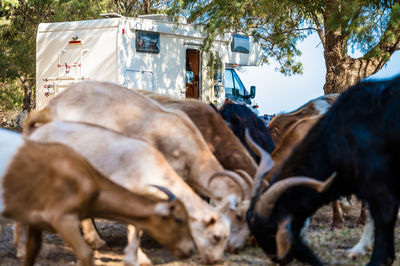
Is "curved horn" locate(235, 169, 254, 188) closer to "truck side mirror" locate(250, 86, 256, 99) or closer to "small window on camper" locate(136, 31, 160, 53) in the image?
"small window on camper" locate(136, 31, 160, 53)

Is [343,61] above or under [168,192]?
above

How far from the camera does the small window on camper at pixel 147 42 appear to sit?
17.5 meters

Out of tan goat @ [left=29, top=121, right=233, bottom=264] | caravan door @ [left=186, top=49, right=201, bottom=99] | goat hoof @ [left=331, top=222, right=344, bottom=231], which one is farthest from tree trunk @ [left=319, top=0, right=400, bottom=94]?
tan goat @ [left=29, top=121, right=233, bottom=264]

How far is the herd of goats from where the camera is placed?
5.84 m

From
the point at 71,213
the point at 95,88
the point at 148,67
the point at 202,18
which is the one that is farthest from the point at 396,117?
the point at 202,18

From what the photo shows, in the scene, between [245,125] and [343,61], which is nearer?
[245,125]

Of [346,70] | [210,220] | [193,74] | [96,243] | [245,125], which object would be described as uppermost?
[346,70]

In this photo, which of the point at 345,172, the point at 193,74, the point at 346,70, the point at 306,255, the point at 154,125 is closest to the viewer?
the point at 345,172

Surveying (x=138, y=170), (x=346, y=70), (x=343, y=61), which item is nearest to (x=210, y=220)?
(x=138, y=170)

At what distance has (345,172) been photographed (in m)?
6.91

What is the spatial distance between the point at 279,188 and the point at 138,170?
1561mm

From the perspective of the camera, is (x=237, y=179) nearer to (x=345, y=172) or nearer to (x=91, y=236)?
(x=345, y=172)

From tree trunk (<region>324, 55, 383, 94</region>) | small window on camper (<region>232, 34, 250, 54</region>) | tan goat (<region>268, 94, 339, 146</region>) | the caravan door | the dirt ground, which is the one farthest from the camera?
small window on camper (<region>232, 34, 250, 54</region>)

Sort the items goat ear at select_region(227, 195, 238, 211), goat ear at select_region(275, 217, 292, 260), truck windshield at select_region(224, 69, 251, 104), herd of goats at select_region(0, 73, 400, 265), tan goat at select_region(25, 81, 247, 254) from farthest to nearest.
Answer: truck windshield at select_region(224, 69, 251, 104) → tan goat at select_region(25, 81, 247, 254) → goat ear at select_region(227, 195, 238, 211) → goat ear at select_region(275, 217, 292, 260) → herd of goats at select_region(0, 73, 400, 265)
